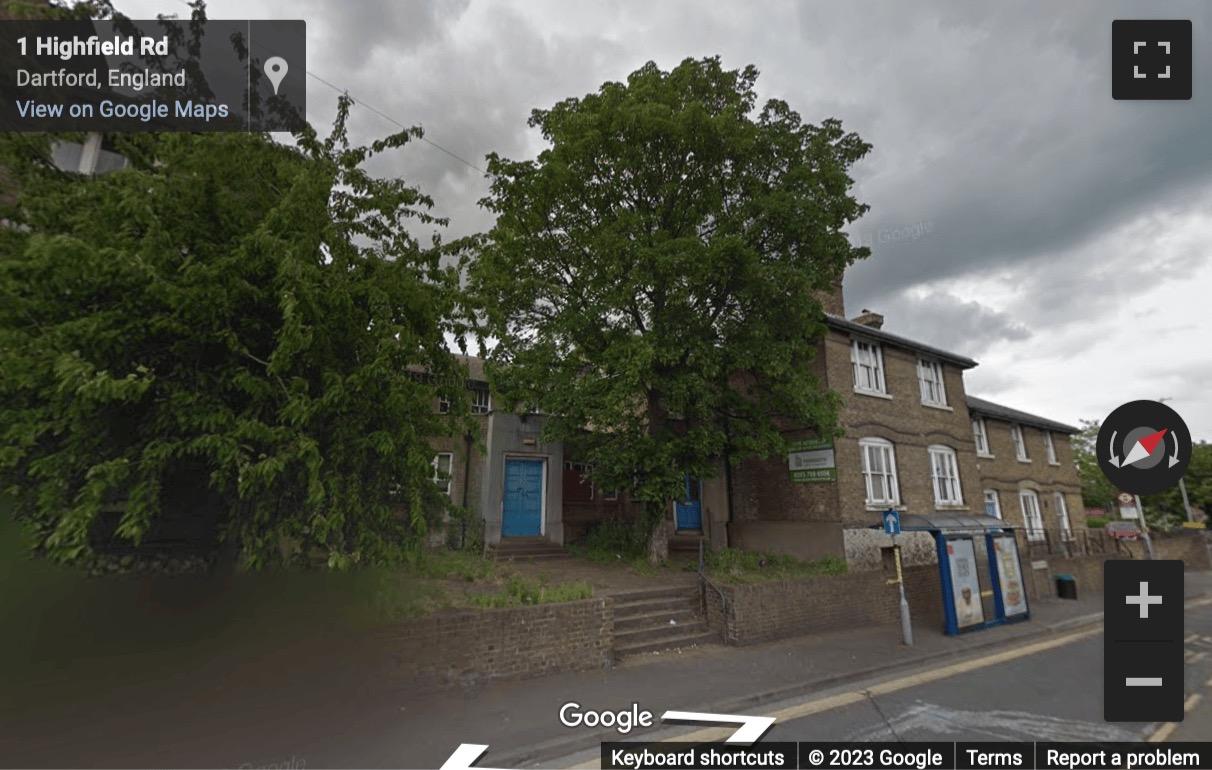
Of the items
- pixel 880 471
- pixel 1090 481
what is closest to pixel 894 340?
pixel 880 471

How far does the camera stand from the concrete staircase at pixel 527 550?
14055mm

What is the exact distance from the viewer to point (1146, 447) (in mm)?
2998

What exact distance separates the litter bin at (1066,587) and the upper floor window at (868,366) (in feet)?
28.2

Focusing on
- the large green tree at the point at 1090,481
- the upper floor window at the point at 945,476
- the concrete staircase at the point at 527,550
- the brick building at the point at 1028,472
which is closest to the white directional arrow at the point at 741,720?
the concrete staircase at the point at 527,550

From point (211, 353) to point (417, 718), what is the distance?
4824mm

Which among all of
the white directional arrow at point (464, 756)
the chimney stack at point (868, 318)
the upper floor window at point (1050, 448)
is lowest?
the white directional arrow at point (464, 756)

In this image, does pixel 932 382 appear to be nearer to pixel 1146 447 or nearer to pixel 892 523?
pixel 892 523

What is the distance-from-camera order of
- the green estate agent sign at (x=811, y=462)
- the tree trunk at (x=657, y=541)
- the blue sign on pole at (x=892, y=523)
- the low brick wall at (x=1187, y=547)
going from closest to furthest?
the blue sign on pole at (x=892, y=523) < the tree trunk at (x=657, y=541) < the green estate agent sign at (x=811, y=462) < the low brick wall at (x=1187, y=547)

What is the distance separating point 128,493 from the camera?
16.9ft

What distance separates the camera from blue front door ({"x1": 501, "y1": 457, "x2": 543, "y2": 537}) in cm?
1559

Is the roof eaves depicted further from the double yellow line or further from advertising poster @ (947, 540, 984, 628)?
the double yellow line

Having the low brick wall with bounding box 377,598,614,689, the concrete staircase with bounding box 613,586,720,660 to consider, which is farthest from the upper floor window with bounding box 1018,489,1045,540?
the low brick wall with bounding box 377,598,614,689

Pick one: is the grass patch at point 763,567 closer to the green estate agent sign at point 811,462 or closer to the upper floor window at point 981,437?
the green estate agent sign at point 811,462

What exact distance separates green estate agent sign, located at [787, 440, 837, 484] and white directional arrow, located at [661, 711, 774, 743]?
8971 mm
